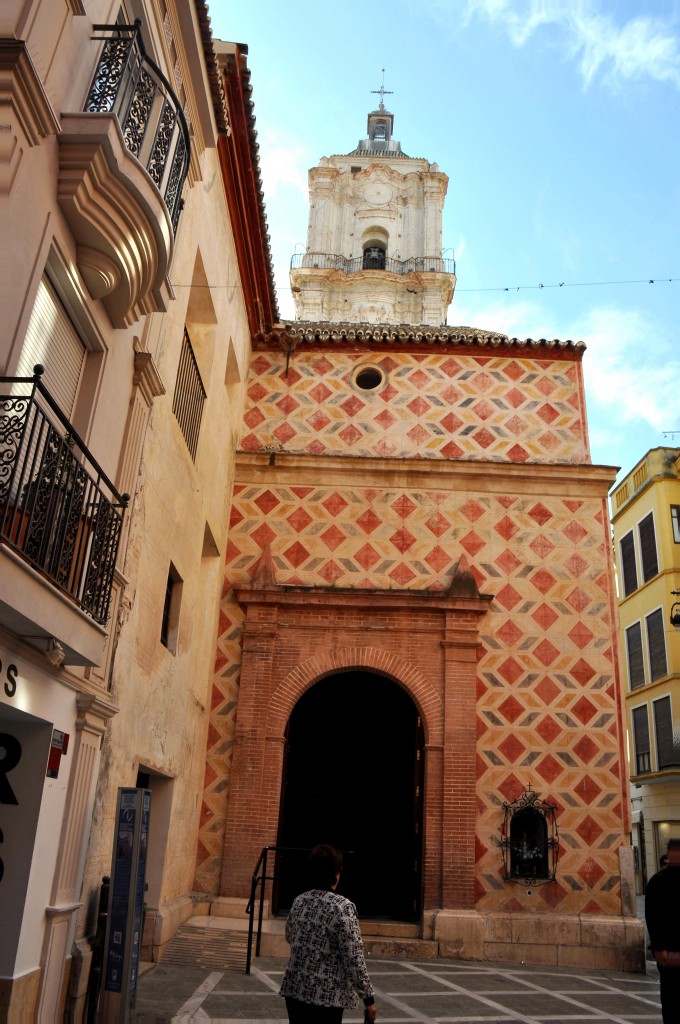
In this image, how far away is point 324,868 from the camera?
414 cm

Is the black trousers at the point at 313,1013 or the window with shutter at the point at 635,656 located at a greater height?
the window with shutter at the point at 635,656

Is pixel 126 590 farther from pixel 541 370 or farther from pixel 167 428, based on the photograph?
pixel 541 370

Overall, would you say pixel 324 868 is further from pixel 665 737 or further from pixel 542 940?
pixel 665 737

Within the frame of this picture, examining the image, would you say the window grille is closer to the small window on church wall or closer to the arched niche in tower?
the small window on church wall

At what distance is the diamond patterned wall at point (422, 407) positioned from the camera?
1291 cm

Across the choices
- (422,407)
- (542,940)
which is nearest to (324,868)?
(542,940)

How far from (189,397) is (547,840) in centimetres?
696

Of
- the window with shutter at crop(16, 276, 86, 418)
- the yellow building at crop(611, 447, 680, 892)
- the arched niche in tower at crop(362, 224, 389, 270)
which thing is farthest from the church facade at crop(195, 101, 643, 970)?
the arched niche in tower at crop(362, 224, 389, 270)

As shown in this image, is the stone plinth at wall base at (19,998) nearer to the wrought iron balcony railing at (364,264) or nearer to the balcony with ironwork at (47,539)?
the balcony with ironwork at (47,539)

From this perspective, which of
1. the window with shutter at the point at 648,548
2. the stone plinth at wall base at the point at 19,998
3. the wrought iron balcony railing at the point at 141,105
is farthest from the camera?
the window with shutter at the point at 648,548

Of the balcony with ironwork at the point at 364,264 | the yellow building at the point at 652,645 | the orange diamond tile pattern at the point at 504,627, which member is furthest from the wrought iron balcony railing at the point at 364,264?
the orange diamond tile pattern at the point at 504,627

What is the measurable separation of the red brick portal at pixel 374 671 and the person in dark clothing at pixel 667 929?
5810 millimetres

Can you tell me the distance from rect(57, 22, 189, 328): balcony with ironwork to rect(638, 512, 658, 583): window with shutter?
66.0 ft

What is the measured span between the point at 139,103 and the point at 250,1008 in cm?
707
